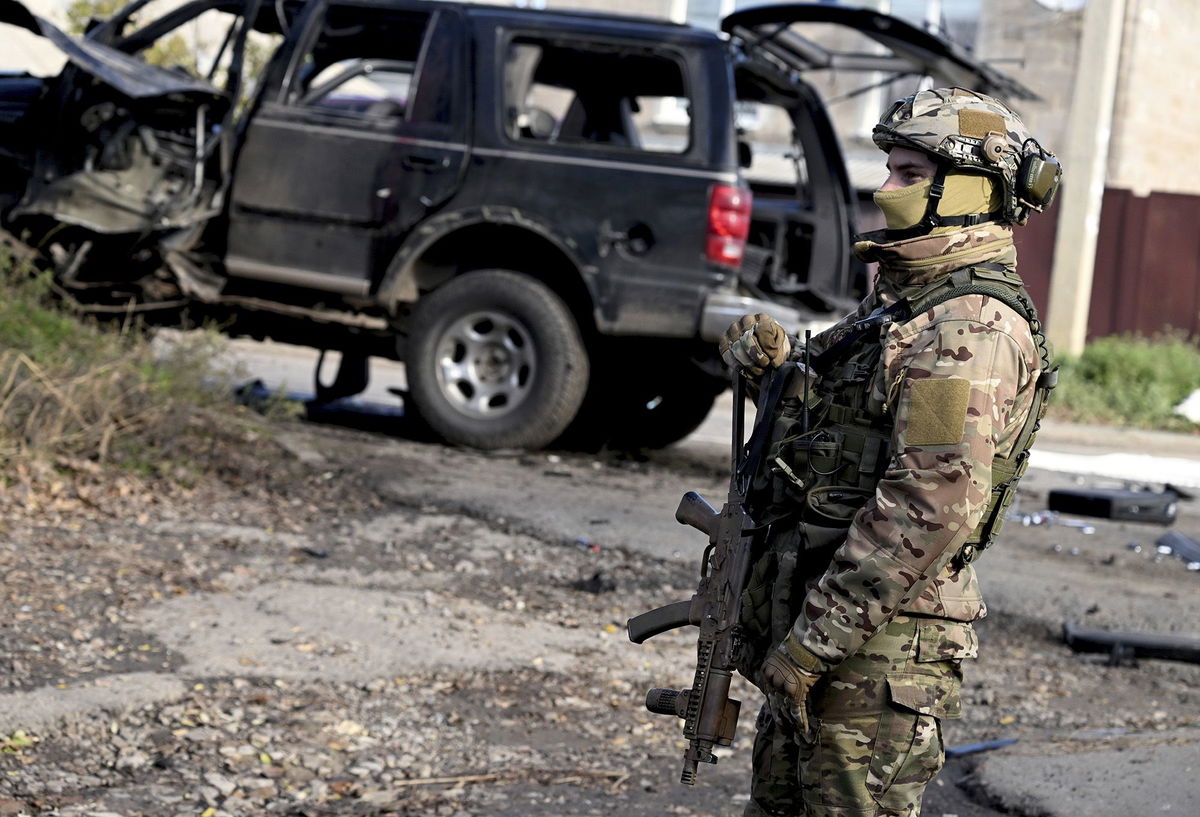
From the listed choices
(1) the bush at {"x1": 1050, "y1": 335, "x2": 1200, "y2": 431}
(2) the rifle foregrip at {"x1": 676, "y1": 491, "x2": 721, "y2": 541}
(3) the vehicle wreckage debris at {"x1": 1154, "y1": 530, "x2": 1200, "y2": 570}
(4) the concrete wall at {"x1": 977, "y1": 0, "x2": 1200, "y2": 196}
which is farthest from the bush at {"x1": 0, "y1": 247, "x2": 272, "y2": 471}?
(4) the concrete wall at {"x1": 977, "y1": 0, "x2": 1200, "y2": 196}

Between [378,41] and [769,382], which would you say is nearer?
[769,382]

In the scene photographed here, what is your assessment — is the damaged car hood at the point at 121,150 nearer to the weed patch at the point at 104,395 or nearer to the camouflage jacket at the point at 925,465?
the weed patch at the point at 104,395

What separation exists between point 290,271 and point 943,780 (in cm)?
473

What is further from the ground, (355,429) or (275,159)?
(275,159)

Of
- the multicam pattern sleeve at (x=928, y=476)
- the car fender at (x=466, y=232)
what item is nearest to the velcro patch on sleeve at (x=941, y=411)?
the multicam pattern sleeve at (x=928, y=476)

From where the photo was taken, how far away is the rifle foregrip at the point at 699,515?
2.59 m

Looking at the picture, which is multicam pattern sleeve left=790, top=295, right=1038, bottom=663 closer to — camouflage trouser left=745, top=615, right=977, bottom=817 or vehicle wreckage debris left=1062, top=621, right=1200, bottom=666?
camouflage trouser left=745, top=615, right=977, bottom=817

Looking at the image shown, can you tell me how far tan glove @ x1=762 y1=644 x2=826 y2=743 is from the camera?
2.30 m

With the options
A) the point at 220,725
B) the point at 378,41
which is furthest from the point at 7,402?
the point at 378,41

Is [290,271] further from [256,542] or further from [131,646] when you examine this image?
[131,646]

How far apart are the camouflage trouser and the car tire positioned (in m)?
4.94

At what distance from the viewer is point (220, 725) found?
378 centimetres

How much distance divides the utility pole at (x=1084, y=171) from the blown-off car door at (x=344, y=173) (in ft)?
24.4

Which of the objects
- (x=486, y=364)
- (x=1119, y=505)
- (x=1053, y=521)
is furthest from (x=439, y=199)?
(x=1119, y=505)
